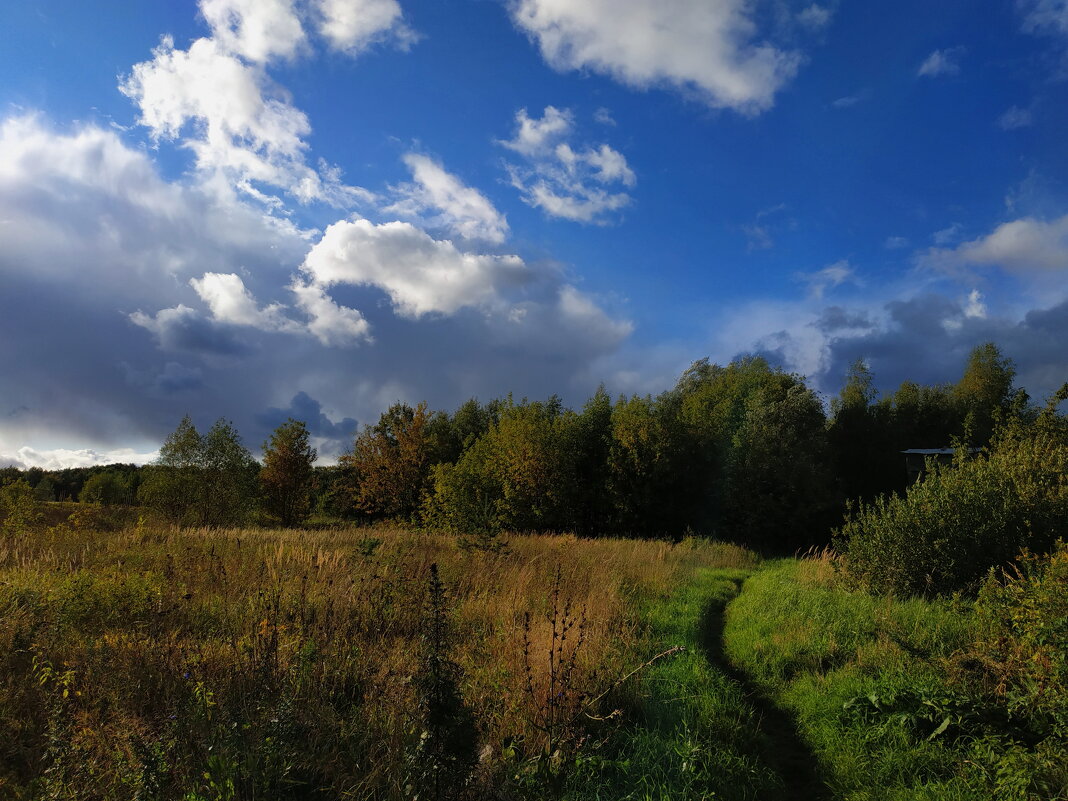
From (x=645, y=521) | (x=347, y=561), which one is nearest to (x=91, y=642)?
(x=347, y=561)

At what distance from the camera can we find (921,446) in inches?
1743

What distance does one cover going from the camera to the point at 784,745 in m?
5.72

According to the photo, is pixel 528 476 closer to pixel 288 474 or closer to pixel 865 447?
pixel 288 474

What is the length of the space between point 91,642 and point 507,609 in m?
4.64

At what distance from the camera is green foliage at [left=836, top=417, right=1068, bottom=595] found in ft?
34.8

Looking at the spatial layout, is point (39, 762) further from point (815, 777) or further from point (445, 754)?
point (815, 777)

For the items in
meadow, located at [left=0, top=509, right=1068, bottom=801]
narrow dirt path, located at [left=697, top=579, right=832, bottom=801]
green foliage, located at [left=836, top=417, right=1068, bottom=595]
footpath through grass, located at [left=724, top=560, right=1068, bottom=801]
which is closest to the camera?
meadow, located at [left=0, top=509, right=1068, bottom=801]

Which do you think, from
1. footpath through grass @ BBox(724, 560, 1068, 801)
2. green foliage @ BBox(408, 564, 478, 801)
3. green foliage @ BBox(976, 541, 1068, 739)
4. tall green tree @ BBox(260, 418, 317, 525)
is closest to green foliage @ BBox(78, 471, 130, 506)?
tall green tree @ BBox(260, 418, 317, 525)

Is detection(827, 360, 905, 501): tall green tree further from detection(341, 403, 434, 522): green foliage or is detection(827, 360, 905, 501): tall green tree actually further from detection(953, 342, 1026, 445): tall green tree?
detection(341, 403, 434, 522): green foliage

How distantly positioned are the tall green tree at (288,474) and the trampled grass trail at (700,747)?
40.5 metres

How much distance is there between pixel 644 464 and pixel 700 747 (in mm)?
26989

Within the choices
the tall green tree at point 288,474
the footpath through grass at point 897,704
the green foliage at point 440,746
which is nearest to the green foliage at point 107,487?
the tall green tree at point 288,474

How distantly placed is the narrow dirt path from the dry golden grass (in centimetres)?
128

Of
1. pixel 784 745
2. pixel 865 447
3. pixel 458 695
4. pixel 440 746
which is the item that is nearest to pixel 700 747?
pixel 784 745
